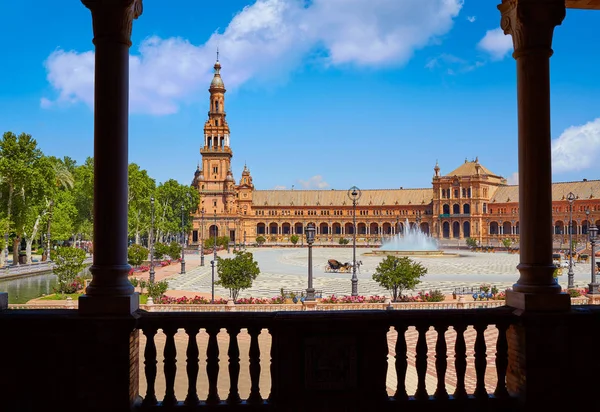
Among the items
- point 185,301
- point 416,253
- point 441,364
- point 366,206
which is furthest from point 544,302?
point 366,206

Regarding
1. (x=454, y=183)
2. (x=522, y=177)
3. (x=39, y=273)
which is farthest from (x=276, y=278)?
(x=454, y=183)

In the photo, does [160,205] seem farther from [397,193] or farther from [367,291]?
[397,193]

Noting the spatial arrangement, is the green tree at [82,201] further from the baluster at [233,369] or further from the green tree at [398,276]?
the baluster at [233,369]

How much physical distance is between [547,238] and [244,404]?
144 inches

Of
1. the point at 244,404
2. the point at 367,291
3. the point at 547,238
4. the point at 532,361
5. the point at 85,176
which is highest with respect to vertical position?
the point at 85,176

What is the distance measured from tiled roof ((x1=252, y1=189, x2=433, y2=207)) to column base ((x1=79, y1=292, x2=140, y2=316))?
117521 mm

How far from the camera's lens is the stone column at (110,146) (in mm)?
5527

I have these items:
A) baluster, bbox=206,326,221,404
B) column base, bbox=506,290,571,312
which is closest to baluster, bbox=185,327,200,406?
baluster, bbox=206,326,221,404

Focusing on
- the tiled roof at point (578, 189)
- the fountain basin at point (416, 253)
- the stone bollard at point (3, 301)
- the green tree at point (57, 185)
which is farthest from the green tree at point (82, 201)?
the tiled roof at point (578, 189)

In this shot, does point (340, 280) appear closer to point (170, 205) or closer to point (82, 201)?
point (82, 201)

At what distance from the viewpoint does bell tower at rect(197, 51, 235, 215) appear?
108 meters

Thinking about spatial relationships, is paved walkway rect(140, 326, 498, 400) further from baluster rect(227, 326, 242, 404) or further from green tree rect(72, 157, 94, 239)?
green tree rect(72, 157, 94, 239)

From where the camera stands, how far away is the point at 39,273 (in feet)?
139

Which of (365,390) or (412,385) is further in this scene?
(412,385)
